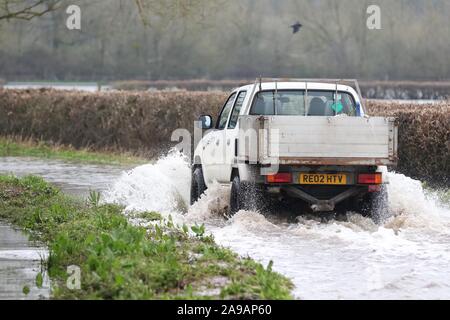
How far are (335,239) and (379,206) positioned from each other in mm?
1508

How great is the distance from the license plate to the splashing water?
0.59 m

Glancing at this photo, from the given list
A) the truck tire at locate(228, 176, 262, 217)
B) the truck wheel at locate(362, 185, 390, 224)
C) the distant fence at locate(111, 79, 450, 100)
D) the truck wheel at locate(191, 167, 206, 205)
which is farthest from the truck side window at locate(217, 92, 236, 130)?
the distant fence at locate(111, 79, 450, 100)

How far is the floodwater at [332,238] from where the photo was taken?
10.1m

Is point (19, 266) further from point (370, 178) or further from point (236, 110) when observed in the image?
point (236, 110)

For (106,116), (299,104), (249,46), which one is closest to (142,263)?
(299,104)

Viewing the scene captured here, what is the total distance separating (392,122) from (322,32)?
71.5m

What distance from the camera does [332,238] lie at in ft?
43.3

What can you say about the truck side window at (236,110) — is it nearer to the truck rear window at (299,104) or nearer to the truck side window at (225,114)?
the truck side window at (225,114)

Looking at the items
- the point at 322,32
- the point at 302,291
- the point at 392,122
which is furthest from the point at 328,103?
the point at 322,32

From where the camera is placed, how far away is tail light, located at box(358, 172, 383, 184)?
14000 mm

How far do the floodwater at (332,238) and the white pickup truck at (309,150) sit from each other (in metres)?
0.34

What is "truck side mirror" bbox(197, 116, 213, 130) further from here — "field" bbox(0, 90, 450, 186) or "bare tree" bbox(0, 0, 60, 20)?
"field" bbox(0, 90, 450, 186)

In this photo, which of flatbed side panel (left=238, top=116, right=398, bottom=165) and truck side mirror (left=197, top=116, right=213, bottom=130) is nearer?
flatbed side panel (left=238, top=116, right=398, bottom=165)

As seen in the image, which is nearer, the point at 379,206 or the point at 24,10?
the point at 379,206
